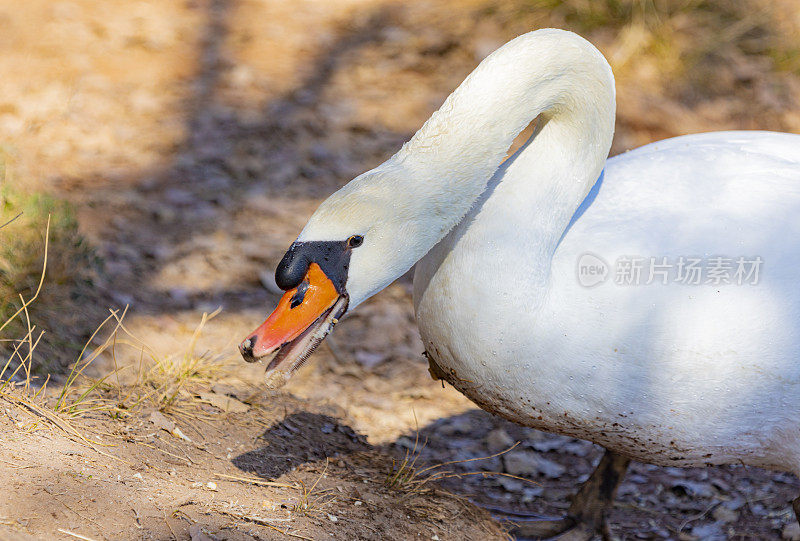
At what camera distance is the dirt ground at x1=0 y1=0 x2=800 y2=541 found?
2400mm

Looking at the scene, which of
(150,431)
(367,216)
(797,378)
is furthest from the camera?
(150,431)

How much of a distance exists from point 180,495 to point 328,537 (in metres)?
0.41

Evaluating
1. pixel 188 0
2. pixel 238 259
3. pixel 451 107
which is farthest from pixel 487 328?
pixel 188 0

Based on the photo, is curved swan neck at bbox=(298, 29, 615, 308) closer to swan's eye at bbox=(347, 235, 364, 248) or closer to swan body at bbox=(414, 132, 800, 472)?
swan's eye at bbox=(347, 235, 364, 248)

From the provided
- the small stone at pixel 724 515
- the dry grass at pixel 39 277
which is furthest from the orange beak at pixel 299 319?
the small stone at pixel 724 515

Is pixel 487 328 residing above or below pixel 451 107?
below

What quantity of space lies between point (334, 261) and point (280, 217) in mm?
2790

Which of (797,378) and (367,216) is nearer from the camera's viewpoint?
(367,216)

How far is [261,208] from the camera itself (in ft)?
16.0

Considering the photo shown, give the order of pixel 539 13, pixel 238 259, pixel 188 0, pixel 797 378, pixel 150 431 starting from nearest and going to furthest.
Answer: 1. pixel 797 378
2. pixel 150 431
3. pixel 238 259
4. pixel 539 13
5. pixel 188 0

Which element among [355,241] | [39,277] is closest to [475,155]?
[355,241]

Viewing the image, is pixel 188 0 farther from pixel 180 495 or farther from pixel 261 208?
pixel 180 495

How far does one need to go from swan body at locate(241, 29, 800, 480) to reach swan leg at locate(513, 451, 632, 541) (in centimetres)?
73

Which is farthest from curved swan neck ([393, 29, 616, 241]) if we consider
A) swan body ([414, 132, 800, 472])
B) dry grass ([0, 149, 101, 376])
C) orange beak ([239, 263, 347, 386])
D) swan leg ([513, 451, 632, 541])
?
dry grass ([0, 149, 101, 376])
